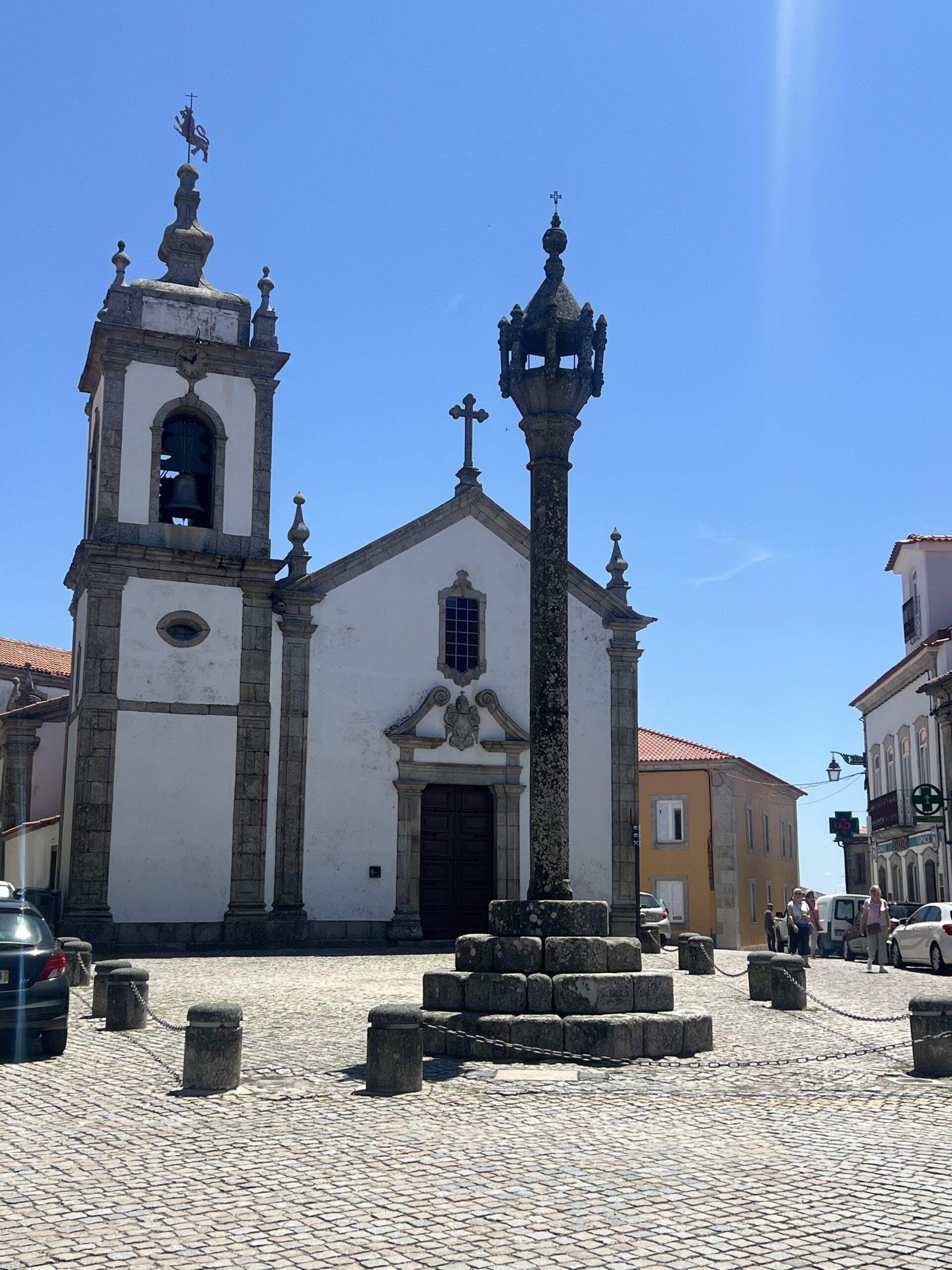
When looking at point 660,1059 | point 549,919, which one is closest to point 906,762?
point 549,919

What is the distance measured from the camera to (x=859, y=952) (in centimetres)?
2745

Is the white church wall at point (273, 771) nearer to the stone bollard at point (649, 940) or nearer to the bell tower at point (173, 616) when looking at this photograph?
the bell tower at point (173, 616)

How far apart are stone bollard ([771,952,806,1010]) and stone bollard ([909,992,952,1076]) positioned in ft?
12.6

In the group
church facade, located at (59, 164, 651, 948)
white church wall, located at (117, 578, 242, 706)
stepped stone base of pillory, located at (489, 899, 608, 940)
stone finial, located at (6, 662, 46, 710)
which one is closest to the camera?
stepped stone base of pillory, located at (489, 899, 608, 940)

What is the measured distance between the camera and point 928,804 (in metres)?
28.6

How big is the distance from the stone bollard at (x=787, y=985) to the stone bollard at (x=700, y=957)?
459 cm

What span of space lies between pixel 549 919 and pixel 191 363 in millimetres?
15654

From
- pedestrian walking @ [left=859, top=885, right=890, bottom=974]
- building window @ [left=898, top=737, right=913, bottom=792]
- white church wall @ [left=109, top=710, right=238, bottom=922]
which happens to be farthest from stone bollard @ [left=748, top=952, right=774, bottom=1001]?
building window @ [left=898, top=737, right=913, bottom=792]

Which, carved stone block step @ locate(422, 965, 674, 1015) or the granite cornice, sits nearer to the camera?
carved stone block step @ locate(422, 965, 674, 1015)

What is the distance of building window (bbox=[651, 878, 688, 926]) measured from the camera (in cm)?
3762

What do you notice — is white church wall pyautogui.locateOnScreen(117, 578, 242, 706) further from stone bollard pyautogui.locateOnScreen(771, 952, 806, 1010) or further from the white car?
the white car

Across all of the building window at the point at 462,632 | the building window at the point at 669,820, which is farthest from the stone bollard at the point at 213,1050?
the building window at the point at 669,820

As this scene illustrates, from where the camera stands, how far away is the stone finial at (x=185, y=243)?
24.2 m

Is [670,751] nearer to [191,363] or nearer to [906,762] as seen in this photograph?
[906,762]
